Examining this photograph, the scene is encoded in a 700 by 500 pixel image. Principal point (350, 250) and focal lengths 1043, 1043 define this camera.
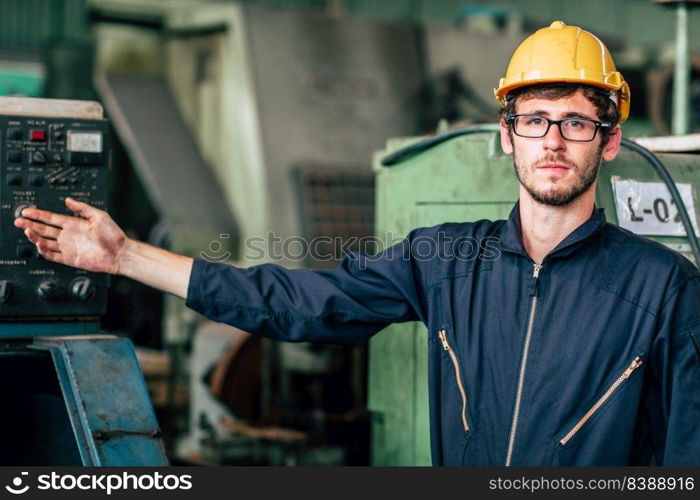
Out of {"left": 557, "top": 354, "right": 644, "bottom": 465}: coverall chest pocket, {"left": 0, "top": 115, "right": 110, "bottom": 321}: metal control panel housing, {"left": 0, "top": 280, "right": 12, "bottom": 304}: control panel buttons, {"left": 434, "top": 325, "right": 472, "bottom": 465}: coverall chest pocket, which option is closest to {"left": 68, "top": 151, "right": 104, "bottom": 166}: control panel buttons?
{"left": 0, "top": 115, "right": 110, "bottom": 321}: metal control panel housing

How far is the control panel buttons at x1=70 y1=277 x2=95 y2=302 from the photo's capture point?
1693mm

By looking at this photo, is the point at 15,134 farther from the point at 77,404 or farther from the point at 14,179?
the point at 77,404

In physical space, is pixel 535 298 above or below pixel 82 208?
below

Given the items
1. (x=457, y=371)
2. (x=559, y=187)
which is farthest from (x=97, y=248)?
(x=559, y=187)

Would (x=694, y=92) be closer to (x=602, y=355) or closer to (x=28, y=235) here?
(x=602, y=355)

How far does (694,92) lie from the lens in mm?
3727

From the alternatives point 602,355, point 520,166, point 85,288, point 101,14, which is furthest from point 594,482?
point 101,14

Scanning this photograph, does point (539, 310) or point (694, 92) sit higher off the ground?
point (694, 92)

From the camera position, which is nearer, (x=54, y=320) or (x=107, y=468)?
(x=107, y=468)

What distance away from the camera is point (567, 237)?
1545 millimetres

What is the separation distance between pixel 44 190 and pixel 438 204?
0.84 metres

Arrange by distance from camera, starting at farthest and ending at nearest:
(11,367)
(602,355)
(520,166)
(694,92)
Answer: (694,92), (11,367), (520,166), (602,355)

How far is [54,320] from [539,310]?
786 millimetres

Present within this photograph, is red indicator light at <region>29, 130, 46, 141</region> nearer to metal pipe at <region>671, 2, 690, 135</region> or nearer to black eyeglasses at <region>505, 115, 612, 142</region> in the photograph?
black eyeglasses at <region>505, 115, 612, 142</region>
